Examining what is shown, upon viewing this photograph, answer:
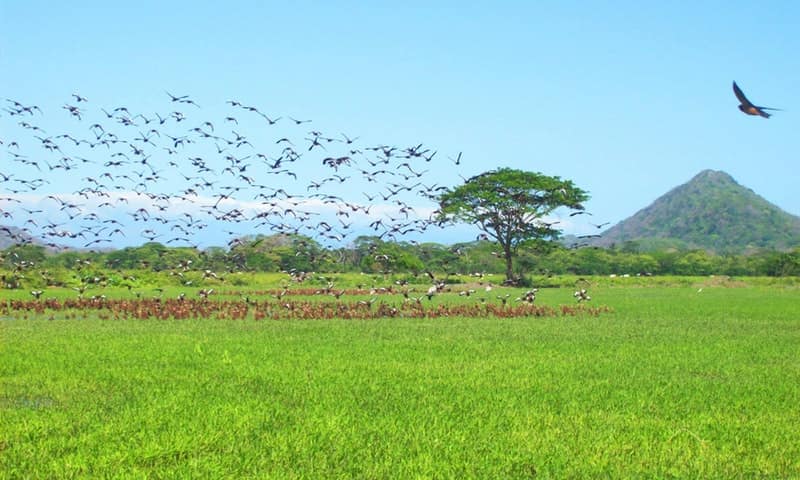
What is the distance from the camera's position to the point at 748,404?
13.1 meters

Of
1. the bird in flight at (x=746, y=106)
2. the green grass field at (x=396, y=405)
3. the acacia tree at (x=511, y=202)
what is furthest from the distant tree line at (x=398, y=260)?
the bird in flight at (x=746, y=106)

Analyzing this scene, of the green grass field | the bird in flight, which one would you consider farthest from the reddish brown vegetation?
the bird in flight

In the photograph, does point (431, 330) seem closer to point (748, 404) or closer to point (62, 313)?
point (748, 404)

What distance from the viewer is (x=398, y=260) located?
68.9 meters

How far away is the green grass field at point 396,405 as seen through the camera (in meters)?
9.59

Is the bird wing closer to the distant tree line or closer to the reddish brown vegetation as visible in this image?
the reddish brown vegetation

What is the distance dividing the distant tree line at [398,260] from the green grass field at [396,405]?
35.4 metres

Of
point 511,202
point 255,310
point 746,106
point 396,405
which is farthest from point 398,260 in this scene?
point 746,106

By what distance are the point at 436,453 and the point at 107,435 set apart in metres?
4.12

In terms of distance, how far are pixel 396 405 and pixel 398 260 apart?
184 ft

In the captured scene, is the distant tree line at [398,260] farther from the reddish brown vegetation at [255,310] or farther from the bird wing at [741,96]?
the bird wing at [741,96]

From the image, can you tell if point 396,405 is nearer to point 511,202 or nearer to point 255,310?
point 255,310

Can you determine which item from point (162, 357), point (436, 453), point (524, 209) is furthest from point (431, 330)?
point (524, 209)

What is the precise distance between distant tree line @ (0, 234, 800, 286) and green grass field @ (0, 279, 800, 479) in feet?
116
